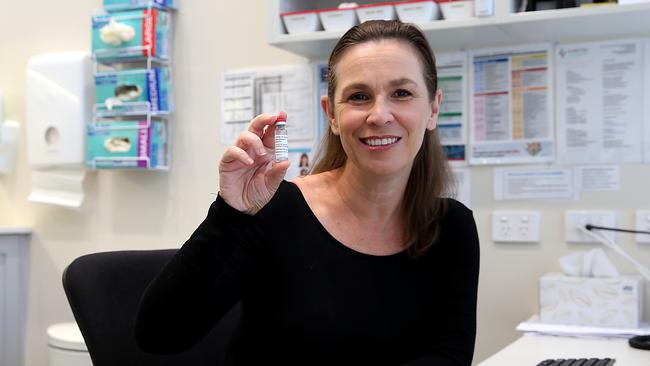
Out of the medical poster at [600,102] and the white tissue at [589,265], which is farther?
the medical poster at [600,102]

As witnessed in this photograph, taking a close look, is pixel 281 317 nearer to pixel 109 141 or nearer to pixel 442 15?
pixel 442 15

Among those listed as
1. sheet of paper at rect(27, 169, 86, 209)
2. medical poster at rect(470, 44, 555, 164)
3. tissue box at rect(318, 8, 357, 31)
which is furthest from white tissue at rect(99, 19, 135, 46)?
medical poster at rect(470, 44, 555, 164)

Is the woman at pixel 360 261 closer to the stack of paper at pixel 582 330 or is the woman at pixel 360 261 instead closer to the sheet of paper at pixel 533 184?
the stack of paper at pixel 582 330

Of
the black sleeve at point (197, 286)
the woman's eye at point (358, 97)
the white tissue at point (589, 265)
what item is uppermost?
the woman's eye at point (358, 97)

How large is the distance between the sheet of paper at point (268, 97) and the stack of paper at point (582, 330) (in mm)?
972

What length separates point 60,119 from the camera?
9.34 feet

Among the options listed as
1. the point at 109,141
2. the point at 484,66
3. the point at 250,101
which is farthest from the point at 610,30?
the point at 109,141

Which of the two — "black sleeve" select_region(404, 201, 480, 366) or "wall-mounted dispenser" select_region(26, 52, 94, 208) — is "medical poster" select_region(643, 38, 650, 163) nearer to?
"black sleeve" select_region(404, 201, 480, 366)

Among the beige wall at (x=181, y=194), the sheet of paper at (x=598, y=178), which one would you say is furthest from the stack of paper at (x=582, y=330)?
the sheet of paper at (x=598, y=178)

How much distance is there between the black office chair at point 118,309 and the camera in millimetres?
1387

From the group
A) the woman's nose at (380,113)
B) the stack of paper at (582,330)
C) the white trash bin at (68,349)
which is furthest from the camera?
the white trash bin at (68,349)

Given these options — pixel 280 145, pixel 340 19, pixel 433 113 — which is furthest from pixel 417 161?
pixel 340 19

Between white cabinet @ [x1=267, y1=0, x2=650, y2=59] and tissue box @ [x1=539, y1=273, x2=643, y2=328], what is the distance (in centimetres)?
65

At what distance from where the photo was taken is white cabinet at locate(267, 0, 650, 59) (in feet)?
6.41
